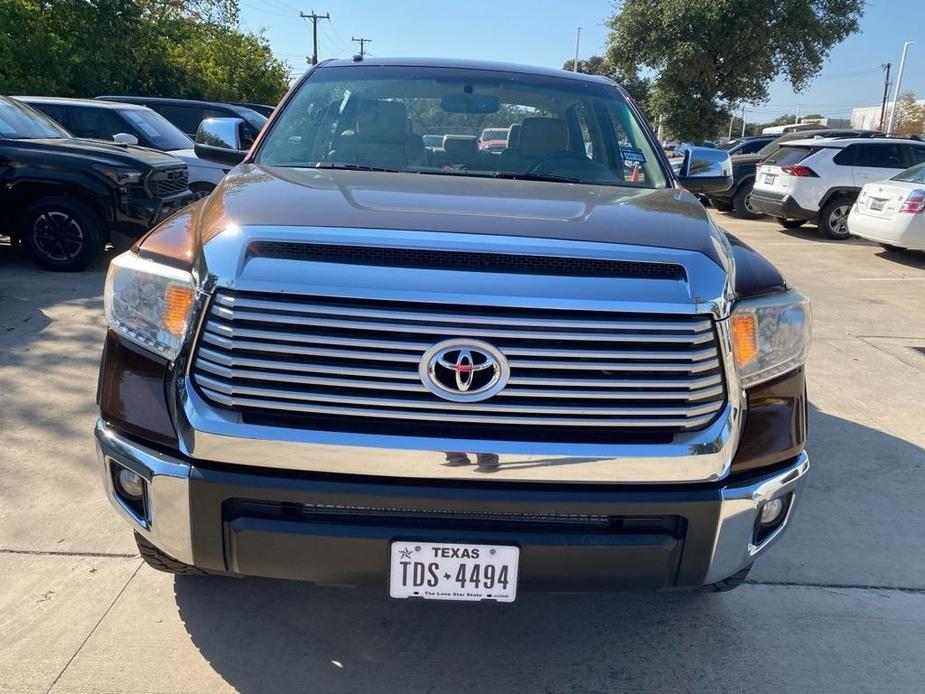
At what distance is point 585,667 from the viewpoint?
2.56m

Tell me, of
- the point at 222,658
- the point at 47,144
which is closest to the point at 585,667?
the point at 222,658

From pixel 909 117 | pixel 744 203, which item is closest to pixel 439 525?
pixel 744 203

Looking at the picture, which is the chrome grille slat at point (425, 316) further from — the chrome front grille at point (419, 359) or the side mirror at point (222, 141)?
the side mirror at point (222, 141)

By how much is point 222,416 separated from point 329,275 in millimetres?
450

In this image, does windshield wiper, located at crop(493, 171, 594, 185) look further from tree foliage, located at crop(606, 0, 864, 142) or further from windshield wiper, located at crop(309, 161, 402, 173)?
tree foliage, located at crop(606, 0, 864, 142)

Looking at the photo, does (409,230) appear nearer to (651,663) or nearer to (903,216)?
(651,663)

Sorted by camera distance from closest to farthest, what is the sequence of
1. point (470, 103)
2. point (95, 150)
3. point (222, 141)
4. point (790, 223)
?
point (470, 103) < point (222, 141) < point (95, 150) < point (790, 223)

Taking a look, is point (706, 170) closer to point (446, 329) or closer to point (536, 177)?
point (536, 177)

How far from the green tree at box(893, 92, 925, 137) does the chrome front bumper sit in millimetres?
69440

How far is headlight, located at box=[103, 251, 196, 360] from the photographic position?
6.78 ft

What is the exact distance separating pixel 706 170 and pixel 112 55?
61.9 ft

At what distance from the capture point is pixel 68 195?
7.57 metres

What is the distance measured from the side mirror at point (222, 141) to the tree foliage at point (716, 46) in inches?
764

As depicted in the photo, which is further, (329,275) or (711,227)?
(711,227)
